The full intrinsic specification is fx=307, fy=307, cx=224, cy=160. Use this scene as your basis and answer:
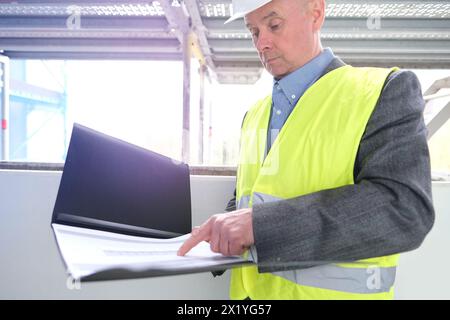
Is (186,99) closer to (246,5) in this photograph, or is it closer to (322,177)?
(246,5)

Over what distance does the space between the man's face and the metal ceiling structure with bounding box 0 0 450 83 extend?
0.63m

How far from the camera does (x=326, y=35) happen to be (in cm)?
143

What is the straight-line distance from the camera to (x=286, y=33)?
616mm

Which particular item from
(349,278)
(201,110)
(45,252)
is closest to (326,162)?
(349,278)

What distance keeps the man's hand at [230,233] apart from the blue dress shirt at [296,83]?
0.21 m

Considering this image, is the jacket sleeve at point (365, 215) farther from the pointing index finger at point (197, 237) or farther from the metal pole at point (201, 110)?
the metal pole at point (201, 110)

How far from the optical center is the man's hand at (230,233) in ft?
1.40

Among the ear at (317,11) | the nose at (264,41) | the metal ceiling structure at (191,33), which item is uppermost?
the metal ceiling structure at (191,33)

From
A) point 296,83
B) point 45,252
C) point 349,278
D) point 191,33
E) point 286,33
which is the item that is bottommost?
point 45,252

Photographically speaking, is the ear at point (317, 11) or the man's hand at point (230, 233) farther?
the ear at point (317, 11)

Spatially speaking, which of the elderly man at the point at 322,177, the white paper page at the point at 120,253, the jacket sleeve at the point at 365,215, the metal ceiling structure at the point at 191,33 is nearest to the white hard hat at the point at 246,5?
the elderly man at the point at 322,177

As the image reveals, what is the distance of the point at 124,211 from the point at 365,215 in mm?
470

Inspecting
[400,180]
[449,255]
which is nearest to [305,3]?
[400,180]
